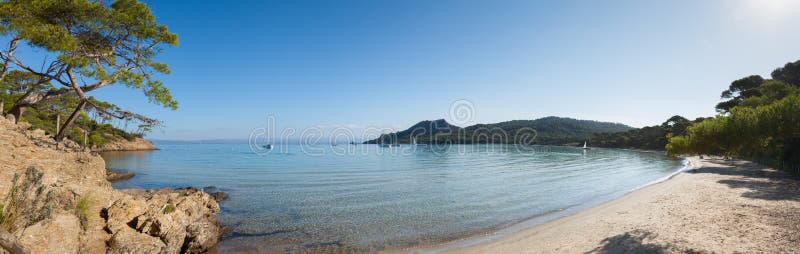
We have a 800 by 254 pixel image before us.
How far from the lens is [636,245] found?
9.45m

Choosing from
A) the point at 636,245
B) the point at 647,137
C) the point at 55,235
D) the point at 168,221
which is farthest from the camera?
the point at 647,137

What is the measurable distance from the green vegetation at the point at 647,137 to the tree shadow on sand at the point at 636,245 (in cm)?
12344

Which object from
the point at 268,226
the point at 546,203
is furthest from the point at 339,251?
the point at 546,203

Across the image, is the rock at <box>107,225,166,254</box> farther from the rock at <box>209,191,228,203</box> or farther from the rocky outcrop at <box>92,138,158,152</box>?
the rocky outcrop at <box>92,138,158,152</box>

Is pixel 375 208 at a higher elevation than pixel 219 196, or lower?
lower

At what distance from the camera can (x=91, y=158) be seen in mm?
14016

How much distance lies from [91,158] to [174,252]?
8.65 m

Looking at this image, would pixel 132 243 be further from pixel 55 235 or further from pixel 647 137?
pixel 647 137

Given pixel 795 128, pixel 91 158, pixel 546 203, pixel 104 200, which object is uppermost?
pixel 795 128

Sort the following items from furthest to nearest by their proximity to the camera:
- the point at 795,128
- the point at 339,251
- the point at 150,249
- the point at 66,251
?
1. the point at 795,128
2. the point at 339,251
3. the point at 150,249
4. the point at 66,251

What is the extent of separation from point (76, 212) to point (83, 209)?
15cm

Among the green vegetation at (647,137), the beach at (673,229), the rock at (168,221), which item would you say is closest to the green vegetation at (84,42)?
the rock at (168,221)

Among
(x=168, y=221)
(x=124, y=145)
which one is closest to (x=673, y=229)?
(x=168, y=221)

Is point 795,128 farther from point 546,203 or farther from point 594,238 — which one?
point 594,238
